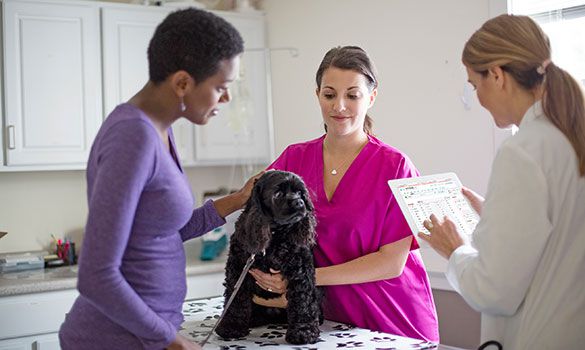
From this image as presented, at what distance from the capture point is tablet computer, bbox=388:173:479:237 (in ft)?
5.15

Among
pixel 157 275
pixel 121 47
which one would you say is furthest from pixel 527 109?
pixel 121 47

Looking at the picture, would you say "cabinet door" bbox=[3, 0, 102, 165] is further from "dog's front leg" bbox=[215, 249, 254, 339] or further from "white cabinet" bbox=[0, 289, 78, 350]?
"dog's front leg" bbox=[215, 249, 254, 339]

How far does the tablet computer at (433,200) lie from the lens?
5.15 ft

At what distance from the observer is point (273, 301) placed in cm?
169

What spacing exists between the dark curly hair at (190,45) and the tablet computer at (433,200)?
66 centimetres

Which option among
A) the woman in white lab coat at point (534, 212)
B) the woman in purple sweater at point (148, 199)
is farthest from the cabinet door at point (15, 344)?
the woman in white lab coat at point (534, 212)

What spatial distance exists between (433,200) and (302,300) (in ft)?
1.37

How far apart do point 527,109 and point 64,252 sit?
2.64 meters

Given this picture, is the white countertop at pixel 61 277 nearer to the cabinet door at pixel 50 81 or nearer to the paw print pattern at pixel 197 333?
the cabinet door at pixel 50 81

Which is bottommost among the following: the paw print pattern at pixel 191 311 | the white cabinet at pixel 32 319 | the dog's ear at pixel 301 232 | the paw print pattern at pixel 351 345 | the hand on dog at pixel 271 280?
the white cabinet at pixel 32 319

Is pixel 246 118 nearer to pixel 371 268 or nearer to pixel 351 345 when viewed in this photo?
pixel 371 268

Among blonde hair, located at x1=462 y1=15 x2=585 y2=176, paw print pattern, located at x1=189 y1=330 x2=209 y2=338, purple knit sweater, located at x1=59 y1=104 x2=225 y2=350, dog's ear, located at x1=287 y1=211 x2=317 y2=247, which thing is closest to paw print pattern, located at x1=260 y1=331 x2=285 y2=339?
paw print pattern, located at x1=189 y1=330 x2=209 y2=338

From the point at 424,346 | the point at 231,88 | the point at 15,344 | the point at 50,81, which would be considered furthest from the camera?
the point at 231,88

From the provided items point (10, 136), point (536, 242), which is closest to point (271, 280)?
point (536, 242)
